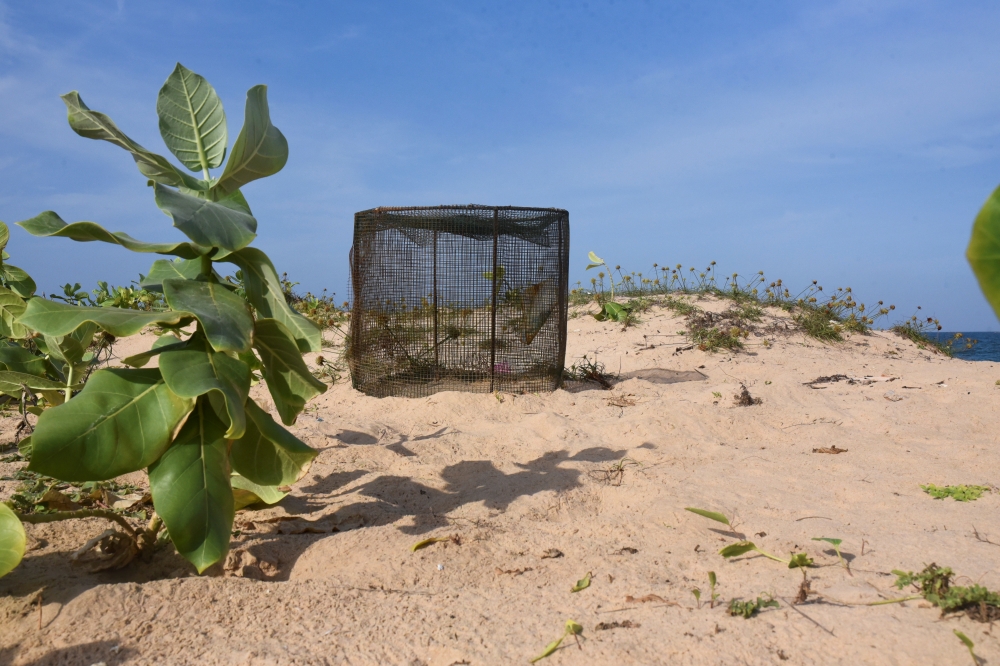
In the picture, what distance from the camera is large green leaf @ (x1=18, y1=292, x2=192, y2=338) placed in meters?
1.93

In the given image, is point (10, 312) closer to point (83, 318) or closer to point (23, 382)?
point (23, 382)

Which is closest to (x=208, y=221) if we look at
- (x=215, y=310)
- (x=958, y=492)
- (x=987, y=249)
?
(x=215, y=310)

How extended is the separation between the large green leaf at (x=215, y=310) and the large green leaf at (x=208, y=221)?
14 cm

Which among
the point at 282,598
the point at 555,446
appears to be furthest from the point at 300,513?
the point at 555,446

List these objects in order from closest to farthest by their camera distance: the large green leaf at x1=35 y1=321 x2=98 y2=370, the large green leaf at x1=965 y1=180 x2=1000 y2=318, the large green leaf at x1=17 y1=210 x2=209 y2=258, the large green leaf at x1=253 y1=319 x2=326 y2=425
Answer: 1. the large green leaf at x1=965 y1=180 x2=1000 y2=318
2. the large green leaf at x1=17 y1=210 x2=209 y2=258
3. the large green leaf at x1=253 y1=319 x2=326 y2=425
4. the large green leaf at x1=35 y1=321 x2=98 y2=370

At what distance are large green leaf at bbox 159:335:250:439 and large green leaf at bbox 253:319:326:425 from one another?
135mm

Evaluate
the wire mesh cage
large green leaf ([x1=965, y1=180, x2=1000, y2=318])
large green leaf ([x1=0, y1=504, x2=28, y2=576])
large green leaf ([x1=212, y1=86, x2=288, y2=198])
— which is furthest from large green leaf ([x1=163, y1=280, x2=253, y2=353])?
the wire mesh cage

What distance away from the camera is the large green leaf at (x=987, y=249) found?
111 centimetres

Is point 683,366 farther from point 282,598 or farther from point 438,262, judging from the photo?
point 282,598

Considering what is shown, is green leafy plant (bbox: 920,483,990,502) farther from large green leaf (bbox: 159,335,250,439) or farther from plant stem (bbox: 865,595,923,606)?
large green leaf (bbox: 159,335,250,439)

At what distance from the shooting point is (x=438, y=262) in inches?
225

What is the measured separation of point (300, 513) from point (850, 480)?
264 cm

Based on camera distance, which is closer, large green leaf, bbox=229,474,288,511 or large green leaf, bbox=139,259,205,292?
large green leaf, bbox=139,259,205,292

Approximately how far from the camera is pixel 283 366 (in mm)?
2236
